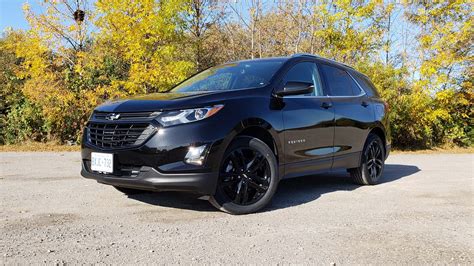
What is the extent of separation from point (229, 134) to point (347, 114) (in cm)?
231

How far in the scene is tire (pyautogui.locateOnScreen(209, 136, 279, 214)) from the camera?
13.8ft

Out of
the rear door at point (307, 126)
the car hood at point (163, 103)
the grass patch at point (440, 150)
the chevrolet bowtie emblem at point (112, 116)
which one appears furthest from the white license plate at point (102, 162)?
the grass patch at point (440, 150)

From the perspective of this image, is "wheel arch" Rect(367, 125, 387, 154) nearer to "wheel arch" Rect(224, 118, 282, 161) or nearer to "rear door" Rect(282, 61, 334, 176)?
"rear door" Rect(282, 61, 334, 176)

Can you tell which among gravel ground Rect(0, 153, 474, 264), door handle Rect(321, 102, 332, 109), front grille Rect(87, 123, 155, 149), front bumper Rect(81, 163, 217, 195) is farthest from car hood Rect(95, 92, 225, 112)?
door handle Rect(321, 102, 332, 109)

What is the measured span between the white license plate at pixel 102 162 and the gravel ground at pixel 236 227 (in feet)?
1.45

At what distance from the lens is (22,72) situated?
12.8 metres

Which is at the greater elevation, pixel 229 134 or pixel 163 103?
pixel 163 103

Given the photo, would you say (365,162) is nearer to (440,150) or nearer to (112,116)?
(112,116)

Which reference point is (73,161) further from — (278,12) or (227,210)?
(278,12)

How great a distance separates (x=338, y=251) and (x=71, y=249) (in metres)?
2.00

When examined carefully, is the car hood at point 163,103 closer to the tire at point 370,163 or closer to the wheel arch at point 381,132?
the tire at point 370,163

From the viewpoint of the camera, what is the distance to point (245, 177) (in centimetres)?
432

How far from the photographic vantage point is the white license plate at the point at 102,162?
13.6 feet

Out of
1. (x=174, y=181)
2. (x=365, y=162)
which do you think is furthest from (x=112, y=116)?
(x=365, y=162)
